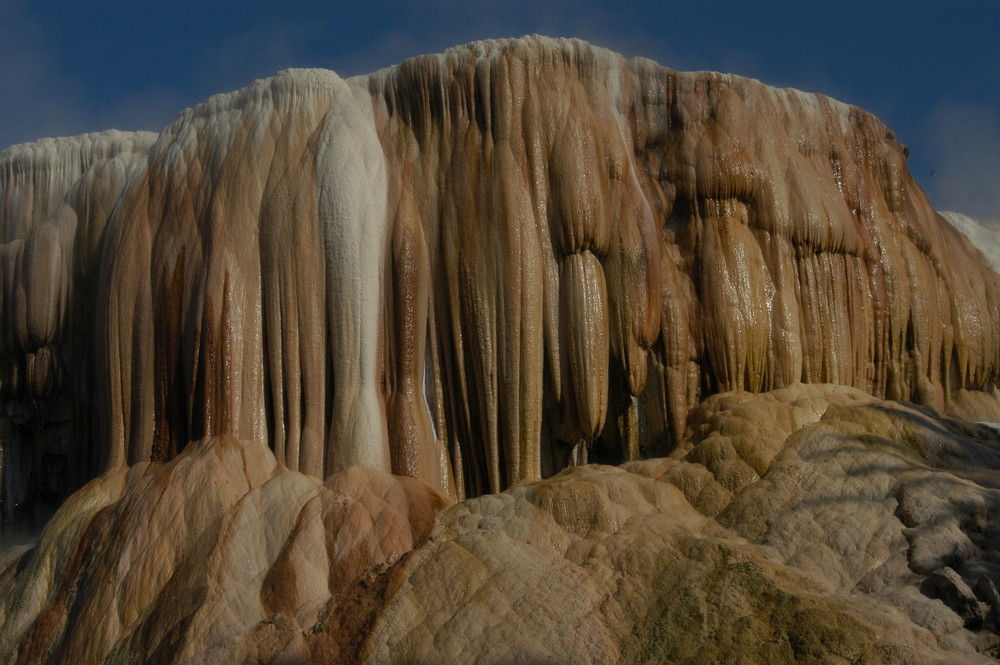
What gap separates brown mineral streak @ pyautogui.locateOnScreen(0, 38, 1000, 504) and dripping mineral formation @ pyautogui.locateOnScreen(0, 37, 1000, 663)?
0.04 m

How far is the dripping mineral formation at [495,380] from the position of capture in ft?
20.9

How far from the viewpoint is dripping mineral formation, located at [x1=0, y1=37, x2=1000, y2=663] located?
6375 mm

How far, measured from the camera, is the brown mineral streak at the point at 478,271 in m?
8.88

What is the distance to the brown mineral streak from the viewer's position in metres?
8.88

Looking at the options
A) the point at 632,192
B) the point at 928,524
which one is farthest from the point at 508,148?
the point at 928,524

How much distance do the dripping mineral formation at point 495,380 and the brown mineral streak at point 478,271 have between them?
35 millimetres

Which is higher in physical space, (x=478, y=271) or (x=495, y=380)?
(x=478, y=271)

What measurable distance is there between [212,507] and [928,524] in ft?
17.6

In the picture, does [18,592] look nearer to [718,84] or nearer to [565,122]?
[565,122]

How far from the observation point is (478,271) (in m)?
9.05

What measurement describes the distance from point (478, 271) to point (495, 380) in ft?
3.39

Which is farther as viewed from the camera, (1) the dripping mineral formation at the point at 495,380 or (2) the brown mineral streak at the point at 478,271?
(2) the brown mineral streak at the point at 478,271

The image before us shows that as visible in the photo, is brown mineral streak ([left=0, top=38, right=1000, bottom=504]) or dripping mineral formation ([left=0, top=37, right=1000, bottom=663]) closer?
dripping mineral formation ([left=0, top=37, right=1000, bottom=663])

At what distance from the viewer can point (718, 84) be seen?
1038 cm
